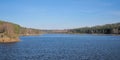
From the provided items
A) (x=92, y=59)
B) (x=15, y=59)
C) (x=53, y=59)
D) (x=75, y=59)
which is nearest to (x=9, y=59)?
(x=15, y=59)

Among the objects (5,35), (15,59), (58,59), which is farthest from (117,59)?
(5,35)

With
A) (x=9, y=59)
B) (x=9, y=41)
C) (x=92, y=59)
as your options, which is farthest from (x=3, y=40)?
(x=92, y=59)

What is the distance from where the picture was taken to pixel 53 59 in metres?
43.2

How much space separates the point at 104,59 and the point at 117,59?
94.0 inches

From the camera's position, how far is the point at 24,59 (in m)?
43.2

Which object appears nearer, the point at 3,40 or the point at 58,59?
the point at 58,59

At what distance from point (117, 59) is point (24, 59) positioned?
1761 centimetres

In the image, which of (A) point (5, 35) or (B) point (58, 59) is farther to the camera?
(A) point (5, 35)

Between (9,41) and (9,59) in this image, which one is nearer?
(9,59)

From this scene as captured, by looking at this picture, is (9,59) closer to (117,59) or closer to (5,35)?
(117,59)

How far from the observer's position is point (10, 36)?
4163 inches

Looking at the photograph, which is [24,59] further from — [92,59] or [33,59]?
[92,59]

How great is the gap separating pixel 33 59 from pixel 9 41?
6661cm

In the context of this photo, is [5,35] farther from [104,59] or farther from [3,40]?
[104,59]
